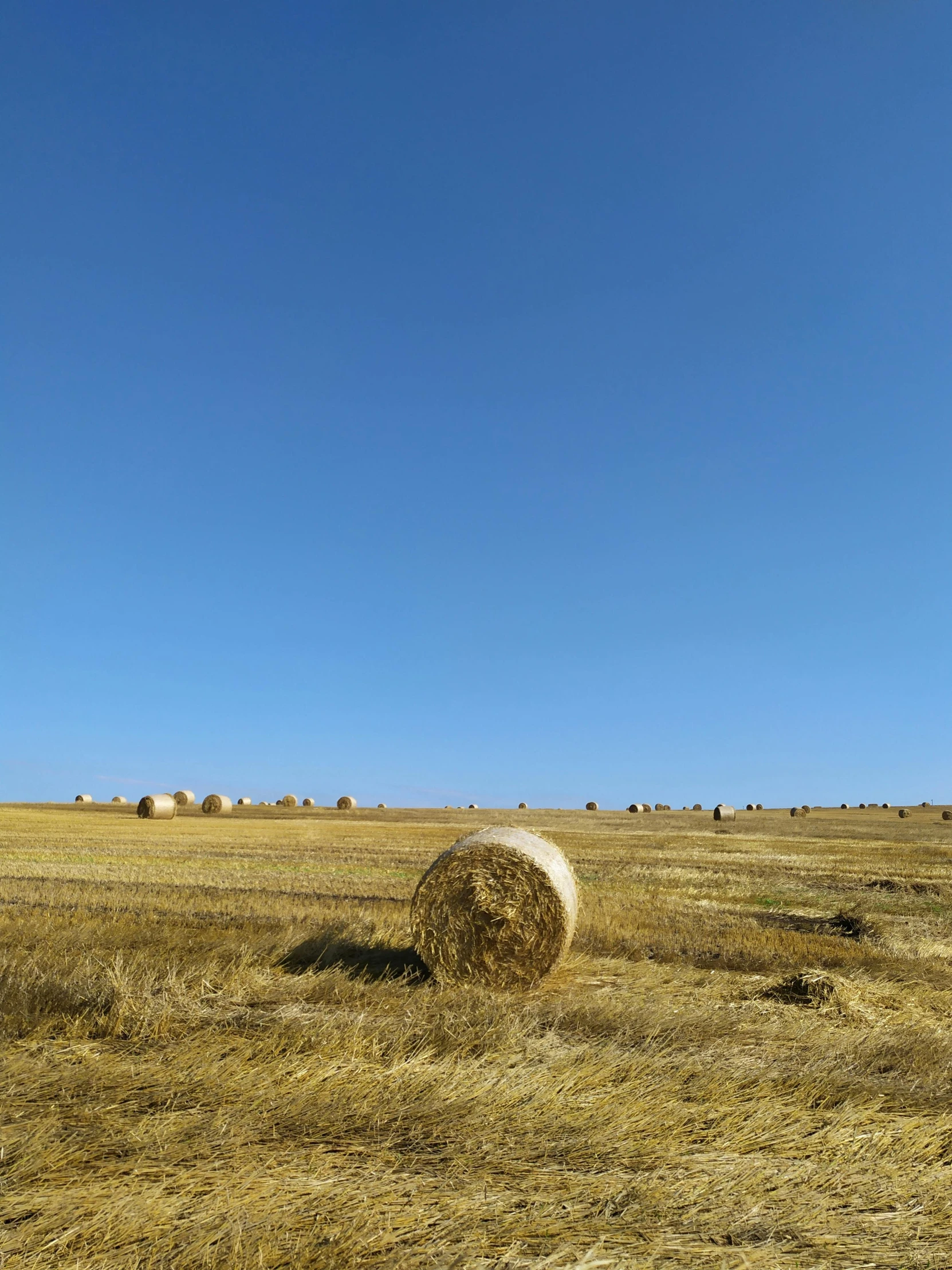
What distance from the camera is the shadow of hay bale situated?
8609 millimetres

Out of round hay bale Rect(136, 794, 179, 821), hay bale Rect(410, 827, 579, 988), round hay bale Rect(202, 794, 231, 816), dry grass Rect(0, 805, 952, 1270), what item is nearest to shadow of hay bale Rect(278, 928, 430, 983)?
dry grass Rect(0, 805, 952, 1270)

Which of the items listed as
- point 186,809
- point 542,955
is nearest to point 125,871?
point 542,955

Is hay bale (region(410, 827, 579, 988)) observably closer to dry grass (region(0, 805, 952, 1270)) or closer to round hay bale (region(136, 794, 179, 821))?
dry grass (region(0, 805, 952, 1270))

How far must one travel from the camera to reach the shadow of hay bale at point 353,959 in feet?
28.2

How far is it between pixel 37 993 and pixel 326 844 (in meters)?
22.4

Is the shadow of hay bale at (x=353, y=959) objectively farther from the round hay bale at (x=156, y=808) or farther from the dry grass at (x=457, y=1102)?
the round hay bale at (x=156, y=808)

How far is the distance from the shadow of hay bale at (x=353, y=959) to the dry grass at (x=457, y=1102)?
0.22ft

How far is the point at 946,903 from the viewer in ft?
54.2

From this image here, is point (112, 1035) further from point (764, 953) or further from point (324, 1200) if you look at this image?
point (764, 953)

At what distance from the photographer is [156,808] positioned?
4391cm

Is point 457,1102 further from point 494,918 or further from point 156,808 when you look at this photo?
point 156,808

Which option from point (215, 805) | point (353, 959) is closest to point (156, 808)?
point (215, 805)

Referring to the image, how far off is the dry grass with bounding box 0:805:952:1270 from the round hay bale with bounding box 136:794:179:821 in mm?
34648

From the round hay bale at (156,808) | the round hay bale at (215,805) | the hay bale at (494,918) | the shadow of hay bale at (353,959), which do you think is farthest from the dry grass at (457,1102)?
the round hay bale at (215,805)
